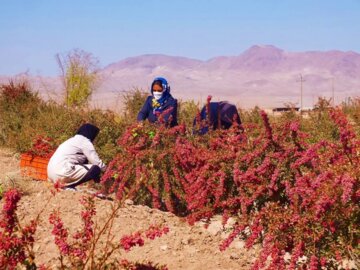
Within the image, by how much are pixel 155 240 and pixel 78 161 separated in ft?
10.8

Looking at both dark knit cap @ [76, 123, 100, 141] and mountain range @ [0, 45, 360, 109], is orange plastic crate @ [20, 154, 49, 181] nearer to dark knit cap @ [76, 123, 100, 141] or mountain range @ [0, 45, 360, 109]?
dark knit cap @ [76, 123, 100, 141]

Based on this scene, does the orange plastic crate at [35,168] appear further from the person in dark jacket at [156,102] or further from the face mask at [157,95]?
the face mask at [157,95]

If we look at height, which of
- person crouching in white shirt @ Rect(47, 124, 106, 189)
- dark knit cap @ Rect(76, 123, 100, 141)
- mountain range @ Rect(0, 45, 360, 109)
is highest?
dark knit cap @ Rect(76, 123, 100, 141)

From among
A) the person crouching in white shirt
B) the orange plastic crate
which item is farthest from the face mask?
the orange plastic crate

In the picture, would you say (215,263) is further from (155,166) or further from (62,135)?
(62,135)

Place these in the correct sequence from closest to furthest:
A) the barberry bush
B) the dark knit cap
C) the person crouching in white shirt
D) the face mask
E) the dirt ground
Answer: the barberry bush
the dirt ground
the person crouching in white shirt
the dark knit cap
the face mask

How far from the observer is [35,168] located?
35.8 ft

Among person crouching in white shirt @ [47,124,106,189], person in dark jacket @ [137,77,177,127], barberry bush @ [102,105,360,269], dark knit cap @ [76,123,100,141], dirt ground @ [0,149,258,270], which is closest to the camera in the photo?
barberry bush @ [102,105,360,269]

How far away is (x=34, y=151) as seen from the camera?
1123 cm

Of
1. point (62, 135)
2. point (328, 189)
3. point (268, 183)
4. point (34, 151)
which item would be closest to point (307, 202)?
point (328, 189)

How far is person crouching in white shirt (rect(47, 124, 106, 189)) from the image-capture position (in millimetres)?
9633

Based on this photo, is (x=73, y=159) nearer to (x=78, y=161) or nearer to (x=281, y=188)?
(x=78, y=161)

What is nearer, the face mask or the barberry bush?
the barberry bush

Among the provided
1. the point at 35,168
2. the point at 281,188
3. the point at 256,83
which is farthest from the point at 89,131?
the point at 256,83
